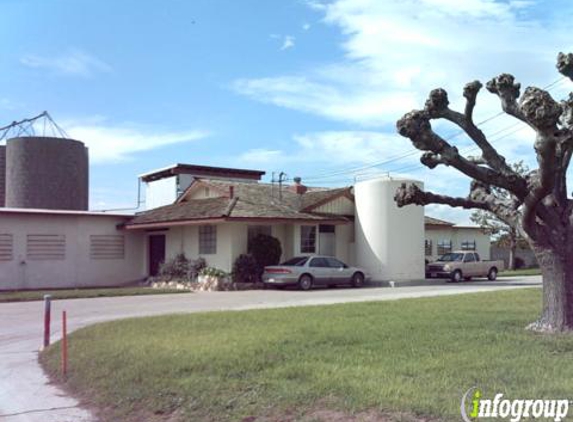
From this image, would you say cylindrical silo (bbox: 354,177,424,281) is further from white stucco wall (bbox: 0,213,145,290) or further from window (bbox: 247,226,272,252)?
white stucco wall (bbox: 0,213,145,290)

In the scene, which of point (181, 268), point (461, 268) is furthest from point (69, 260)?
point (461, 268)

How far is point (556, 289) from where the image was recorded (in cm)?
1098

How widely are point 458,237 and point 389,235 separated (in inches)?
616

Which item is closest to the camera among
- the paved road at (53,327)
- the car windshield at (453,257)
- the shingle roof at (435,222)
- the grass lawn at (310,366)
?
the grass lawn at (310,366)

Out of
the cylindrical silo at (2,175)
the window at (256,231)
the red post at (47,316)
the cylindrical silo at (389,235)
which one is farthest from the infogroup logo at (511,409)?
the cylindrical silo at (2,175)

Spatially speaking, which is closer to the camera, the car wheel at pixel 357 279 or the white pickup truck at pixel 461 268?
the car wheel at pixel 357 279

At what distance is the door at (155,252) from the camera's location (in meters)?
34.2

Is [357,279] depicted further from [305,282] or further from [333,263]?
[305,282]

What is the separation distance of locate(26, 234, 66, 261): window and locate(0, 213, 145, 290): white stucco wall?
4.1 inches

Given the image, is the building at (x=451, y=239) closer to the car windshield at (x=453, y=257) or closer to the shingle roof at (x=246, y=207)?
the car windshield at (x=453, y=257)

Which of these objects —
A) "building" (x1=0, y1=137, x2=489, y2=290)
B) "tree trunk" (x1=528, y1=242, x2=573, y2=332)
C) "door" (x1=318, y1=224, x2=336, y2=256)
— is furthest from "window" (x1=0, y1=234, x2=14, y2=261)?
"tree trunk" (x1=528, y1=242, x2=573, y2=332)

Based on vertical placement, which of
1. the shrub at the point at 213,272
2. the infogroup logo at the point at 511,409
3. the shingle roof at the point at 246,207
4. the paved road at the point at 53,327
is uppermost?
the shingle roof at the point at 246,207

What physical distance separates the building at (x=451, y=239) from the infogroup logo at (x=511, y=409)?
34.7m

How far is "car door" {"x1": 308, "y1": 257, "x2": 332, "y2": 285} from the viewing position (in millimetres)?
28645
